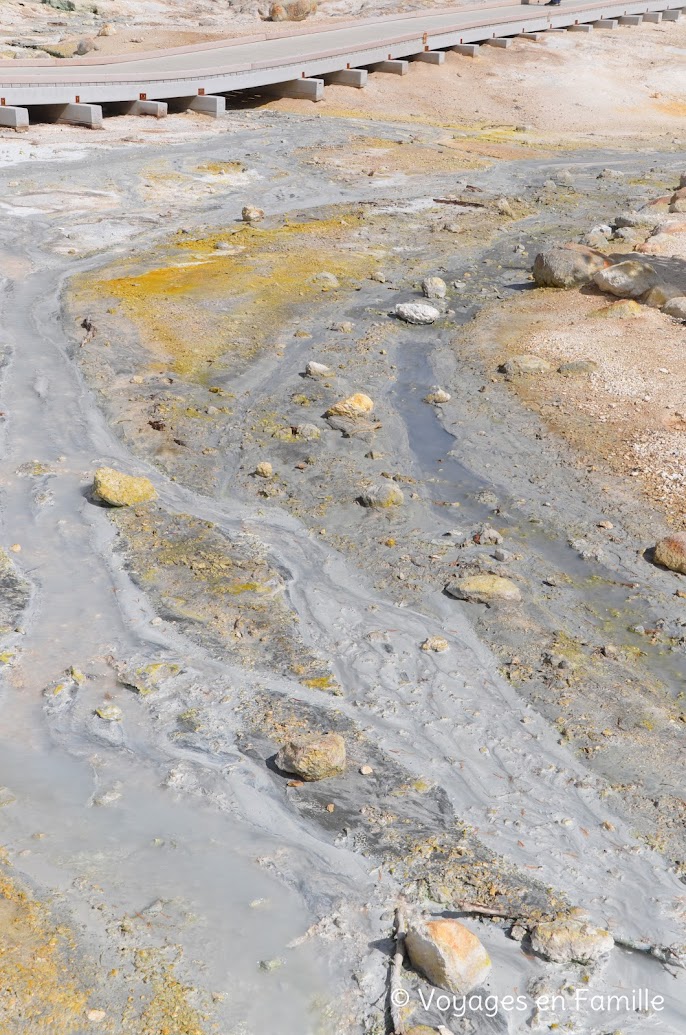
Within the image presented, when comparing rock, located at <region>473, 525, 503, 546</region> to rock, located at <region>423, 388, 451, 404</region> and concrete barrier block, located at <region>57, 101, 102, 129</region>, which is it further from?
concrete barrier block, located at <region>57, 101, 102, 129</region>

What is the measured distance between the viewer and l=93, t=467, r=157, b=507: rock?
30.5 feet

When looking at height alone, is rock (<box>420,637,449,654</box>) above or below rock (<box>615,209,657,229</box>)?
below

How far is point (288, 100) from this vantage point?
95.2 ft

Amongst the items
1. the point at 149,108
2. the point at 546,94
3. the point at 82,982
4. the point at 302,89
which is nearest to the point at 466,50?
the point at 546,94

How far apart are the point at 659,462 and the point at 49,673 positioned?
6.62 m

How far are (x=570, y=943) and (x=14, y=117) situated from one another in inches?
878

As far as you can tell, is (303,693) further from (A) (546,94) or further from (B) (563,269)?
(A) (546,94)

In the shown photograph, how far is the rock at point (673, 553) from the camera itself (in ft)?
29.2

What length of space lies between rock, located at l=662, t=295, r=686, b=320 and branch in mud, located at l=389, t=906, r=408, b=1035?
1166 cm

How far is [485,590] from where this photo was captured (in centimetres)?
836

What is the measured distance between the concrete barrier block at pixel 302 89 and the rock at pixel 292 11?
1378cm

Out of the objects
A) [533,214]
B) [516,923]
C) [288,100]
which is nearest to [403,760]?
[516,923]

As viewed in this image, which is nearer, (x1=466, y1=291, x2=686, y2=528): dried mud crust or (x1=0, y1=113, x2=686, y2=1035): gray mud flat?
(x1=0, y1=113, x2=686, y2=1035): gray mud flat

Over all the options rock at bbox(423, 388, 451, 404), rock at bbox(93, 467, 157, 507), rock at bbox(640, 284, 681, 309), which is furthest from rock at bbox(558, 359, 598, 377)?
rock at bbox(93, 467, 157, 507)
